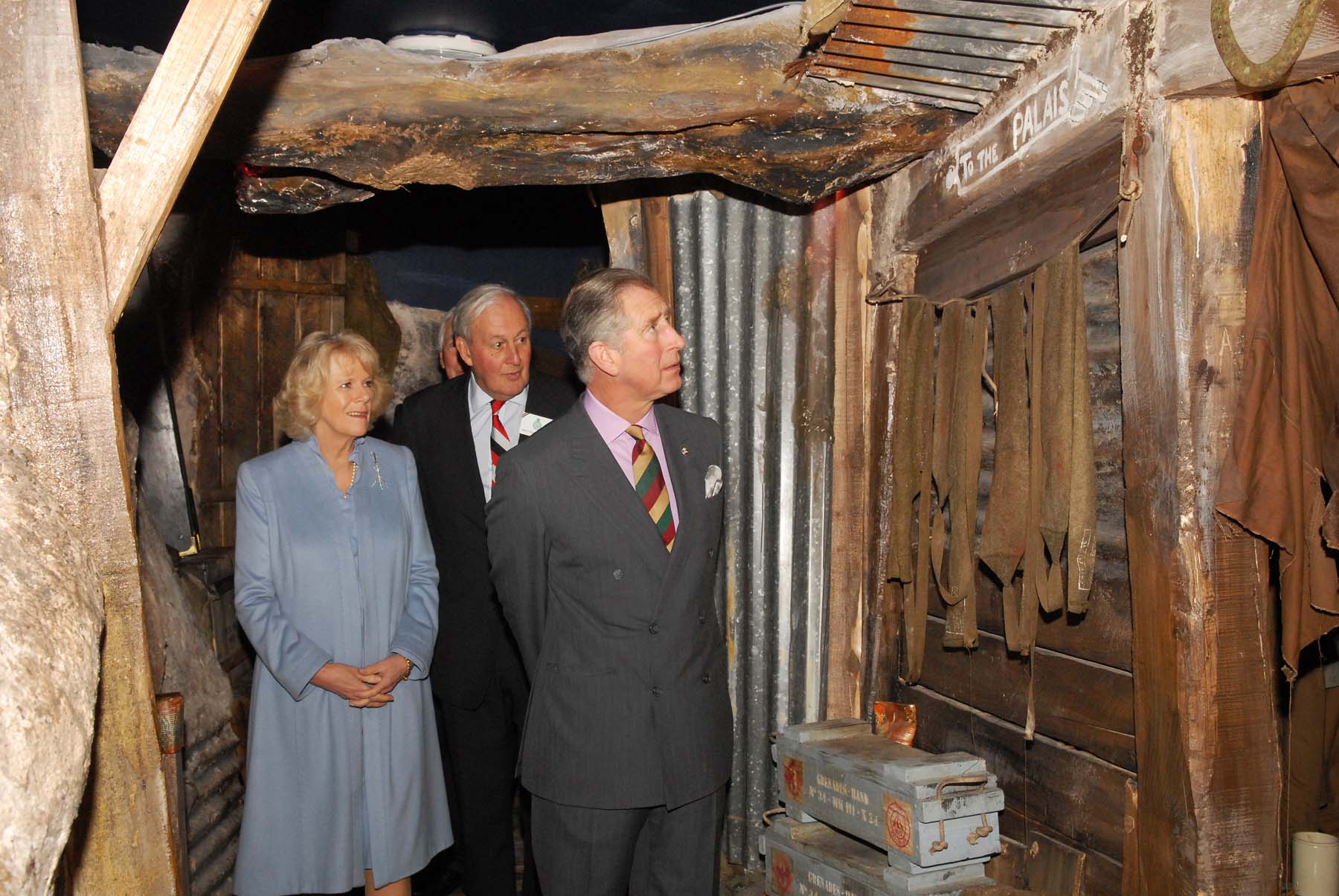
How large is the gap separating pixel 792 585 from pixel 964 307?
1411 millimetres

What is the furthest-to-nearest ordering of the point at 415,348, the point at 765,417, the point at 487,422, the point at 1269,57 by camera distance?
the point at 415,348 → the point at 765,417 → the point at 487,422 → the point at 1269,57

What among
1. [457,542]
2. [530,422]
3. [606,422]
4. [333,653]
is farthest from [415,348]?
[606,422]

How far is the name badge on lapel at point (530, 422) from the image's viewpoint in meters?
4.16

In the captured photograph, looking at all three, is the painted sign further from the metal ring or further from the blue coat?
the blue coat

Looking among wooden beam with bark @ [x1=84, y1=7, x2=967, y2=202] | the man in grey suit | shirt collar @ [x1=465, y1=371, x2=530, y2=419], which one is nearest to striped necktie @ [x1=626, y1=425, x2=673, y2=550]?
the man in grey suit

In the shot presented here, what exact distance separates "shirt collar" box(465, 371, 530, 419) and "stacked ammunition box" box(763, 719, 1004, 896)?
1.55 metres

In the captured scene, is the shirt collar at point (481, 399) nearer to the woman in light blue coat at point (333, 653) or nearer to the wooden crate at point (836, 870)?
the woman in light blue coat at point (333, 653)

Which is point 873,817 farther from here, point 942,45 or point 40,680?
point 40,680

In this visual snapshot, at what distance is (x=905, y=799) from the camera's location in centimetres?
331

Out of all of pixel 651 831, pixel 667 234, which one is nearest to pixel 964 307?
pixel 667 234

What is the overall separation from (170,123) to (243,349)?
389cm

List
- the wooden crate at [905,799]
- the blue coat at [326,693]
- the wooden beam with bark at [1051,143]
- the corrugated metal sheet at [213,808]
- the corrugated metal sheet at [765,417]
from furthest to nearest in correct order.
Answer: the corrugated metal sheet at [213,808] → the corrugated metal sheet at [765,417] → the blue coat at [326,693] → the wooden crate at [905,799] → the wooden beam with bark at [1051,143]

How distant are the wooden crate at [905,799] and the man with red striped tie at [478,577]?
42.9 inches

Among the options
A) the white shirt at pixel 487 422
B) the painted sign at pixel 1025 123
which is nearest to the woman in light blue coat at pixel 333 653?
the white shirt at pixel 487 422
